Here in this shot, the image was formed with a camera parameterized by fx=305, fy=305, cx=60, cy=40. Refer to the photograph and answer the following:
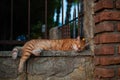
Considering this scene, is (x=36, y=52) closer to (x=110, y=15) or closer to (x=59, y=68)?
(x=59, y=68)

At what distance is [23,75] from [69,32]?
4.95 feet

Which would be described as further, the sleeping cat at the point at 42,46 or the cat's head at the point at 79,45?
the cat's head at the point at 79,45

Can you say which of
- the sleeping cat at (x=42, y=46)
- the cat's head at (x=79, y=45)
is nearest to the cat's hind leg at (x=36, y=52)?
the sleeping cat at (x=42, y=46)

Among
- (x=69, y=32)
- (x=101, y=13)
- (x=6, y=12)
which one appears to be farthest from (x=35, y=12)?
(x=101, y=13)

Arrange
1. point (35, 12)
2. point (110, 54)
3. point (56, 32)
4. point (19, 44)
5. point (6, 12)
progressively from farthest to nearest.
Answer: point (35, 12), point (6, 12), point (56, 32), point (19, 44), point (110, 54)

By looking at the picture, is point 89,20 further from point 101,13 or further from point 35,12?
point 35,12

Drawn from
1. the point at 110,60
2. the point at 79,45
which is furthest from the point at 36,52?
the point at 110,60

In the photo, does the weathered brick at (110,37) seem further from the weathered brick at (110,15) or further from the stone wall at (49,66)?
the stone wall at (49,66)

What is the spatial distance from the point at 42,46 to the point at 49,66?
294mm

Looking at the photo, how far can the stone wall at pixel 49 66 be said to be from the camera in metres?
3.58

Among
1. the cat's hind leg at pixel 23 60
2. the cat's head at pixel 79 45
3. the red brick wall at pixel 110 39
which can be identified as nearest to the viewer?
the red brick wall at pixel 110 39

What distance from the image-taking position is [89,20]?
3.66m

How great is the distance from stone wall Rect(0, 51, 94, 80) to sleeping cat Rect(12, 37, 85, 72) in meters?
0.08

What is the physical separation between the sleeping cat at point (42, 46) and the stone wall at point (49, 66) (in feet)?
0.26
